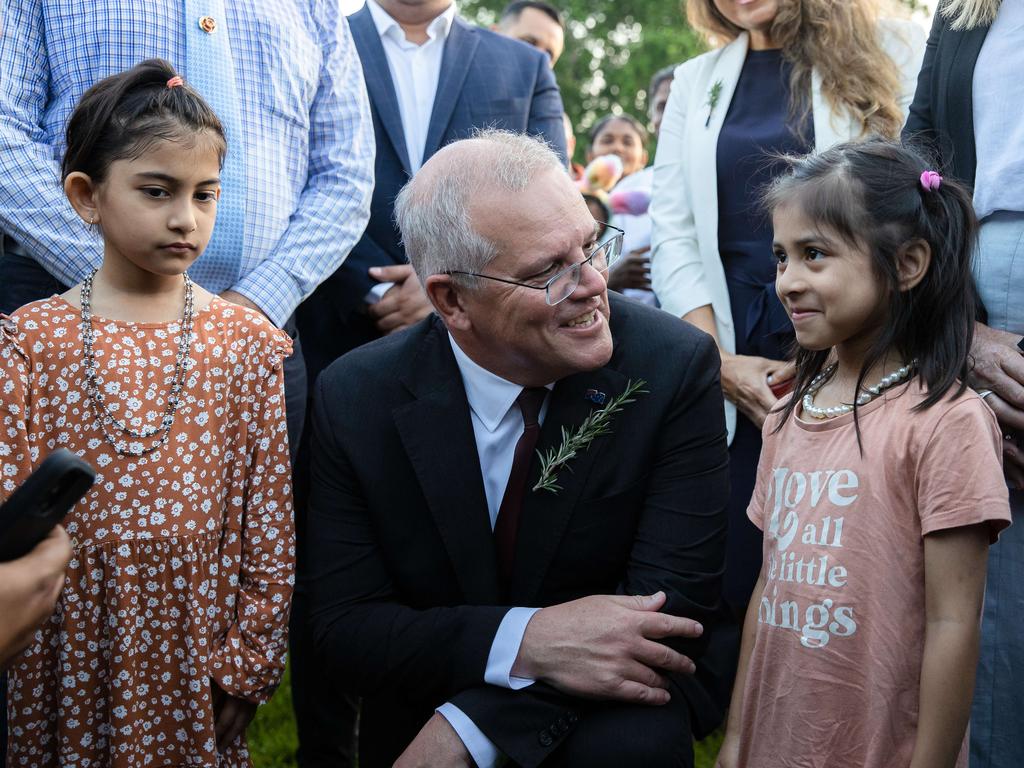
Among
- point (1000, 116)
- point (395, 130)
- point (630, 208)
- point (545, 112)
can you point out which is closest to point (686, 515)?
point (1000, 116)

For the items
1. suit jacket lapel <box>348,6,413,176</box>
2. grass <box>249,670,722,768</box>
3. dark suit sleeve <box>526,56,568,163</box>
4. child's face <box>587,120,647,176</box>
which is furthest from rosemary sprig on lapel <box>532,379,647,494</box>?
child's face <box>587,120,647,176</box>

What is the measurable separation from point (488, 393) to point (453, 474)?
0.27 m

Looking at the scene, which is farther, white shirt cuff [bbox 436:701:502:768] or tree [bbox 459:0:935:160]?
tree [bbox 459:0:935:160]

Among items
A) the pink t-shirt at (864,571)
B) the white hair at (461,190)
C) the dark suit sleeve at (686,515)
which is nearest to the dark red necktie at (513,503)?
the dark suit sleeve at (686,515)

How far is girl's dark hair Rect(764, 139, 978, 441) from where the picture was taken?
8.98 ft

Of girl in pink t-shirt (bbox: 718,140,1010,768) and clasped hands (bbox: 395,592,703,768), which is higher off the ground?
girl in pink t-shirt (bbox: 718,140,1010,768)

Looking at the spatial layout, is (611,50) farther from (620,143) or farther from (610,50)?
(620,143)

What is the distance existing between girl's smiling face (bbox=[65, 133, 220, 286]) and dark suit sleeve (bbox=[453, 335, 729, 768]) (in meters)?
1.37

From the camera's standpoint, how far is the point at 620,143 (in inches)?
371

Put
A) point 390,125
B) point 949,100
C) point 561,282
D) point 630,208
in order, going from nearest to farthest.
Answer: point 561,282 < point 949,100 < point 390,125 < point 630,208

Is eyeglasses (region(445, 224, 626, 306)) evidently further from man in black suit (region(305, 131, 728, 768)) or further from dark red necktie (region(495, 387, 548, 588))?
dark red necktie (region(495, 387, 548, 588))

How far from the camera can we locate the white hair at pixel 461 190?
3.13m

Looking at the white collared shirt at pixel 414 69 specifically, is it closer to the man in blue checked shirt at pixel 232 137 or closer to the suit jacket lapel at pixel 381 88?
the suit jacket lapel at pixel 381 88

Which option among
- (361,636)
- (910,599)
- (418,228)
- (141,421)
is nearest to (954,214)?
(910,599)
